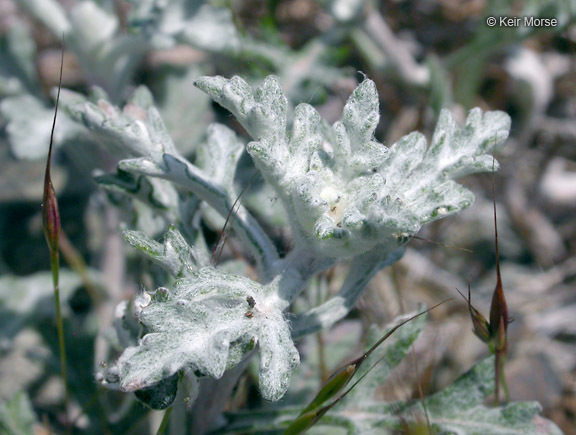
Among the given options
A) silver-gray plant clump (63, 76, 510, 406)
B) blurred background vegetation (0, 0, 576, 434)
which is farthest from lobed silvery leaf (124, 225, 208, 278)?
blurred background vegetation (0, 0, 576, 434)

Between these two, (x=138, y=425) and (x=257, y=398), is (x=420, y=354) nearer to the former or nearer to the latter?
(x=257, y=398)

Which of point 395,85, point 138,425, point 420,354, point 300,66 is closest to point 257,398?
point 138,425

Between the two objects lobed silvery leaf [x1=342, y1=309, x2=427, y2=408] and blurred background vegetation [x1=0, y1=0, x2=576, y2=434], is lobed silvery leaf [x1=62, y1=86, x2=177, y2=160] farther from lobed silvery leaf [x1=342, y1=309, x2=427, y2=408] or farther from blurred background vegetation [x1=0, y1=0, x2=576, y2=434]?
lobed silvery leaf [x1=342, y1=309, x2=427, y2=408]

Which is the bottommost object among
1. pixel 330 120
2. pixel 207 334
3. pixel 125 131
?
pixel 330 120

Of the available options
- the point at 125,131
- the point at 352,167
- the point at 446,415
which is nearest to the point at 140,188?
the point at 125,131

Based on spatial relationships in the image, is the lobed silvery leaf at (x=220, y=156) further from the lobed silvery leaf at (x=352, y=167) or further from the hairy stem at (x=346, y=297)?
the hairy stem at (x=346, y=297)

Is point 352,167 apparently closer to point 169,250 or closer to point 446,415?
point 169,250
